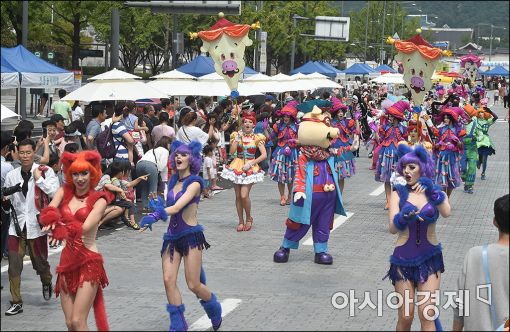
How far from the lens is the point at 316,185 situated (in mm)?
12297

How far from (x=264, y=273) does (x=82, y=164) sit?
4472 millimetres

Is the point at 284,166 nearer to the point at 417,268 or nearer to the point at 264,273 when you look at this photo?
the point at 264,273

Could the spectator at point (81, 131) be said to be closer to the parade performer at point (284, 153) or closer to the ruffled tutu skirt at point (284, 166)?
the parade performer at point (284, 153)

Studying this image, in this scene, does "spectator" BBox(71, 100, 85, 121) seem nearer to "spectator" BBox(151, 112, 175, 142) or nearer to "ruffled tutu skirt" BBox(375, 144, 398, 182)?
"spectator" BBox(151, 112, 175, 142)

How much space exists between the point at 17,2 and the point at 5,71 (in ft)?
60.5

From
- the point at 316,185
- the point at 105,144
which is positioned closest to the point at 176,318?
the point at 316,185

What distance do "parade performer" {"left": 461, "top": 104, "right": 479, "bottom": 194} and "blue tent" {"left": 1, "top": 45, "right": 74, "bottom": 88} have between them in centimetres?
838

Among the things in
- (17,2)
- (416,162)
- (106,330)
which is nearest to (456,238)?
(416,162)

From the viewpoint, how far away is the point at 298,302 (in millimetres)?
10234

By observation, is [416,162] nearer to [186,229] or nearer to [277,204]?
[186,229]

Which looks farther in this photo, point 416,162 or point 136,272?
point 136,272

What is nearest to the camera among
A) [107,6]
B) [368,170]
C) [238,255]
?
[238,255]

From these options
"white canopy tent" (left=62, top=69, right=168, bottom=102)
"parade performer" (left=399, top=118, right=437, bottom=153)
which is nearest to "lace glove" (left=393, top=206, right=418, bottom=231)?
"parade performer" (left=399, top=118, right=437, bottom=153)

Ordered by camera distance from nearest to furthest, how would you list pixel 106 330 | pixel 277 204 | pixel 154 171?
pixel 106 330
pixel 154 171
pixel 277 204
